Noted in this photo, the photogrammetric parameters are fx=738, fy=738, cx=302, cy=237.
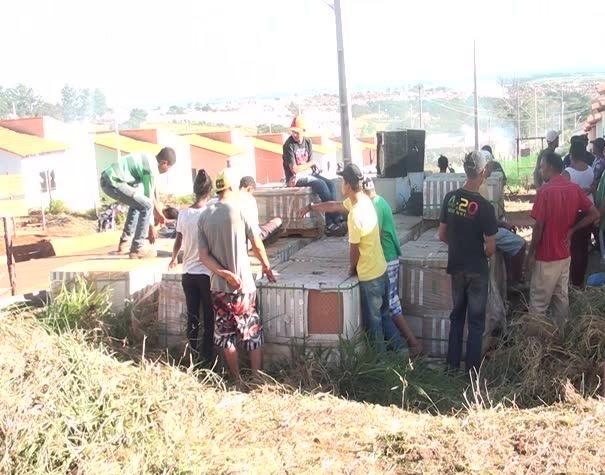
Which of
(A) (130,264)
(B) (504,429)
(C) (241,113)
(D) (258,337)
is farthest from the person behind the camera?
(C) (241,113)

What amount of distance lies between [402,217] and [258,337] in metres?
4.22

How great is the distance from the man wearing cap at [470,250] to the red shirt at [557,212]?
648 mm

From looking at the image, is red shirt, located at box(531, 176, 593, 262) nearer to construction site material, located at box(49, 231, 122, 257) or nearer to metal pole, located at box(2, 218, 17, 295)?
metal pole, located at box(2, 218, 17, 295)

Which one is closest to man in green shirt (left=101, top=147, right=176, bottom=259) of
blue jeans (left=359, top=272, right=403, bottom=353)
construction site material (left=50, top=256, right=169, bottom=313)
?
construction site material (left=50, top=256, right=169, bottom=313)

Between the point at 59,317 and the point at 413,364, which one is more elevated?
the point at 59,317

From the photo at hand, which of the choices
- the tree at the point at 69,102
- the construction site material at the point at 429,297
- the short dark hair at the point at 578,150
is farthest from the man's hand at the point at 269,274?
the tree at the point at 69,102

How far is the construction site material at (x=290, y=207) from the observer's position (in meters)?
7.80

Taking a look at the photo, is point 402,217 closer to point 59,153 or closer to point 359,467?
point 359,467

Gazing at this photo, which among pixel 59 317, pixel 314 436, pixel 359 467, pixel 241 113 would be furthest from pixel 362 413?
pixel 241 113

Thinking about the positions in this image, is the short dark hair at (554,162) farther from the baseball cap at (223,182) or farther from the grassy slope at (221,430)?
the baseball cap at (223,182)

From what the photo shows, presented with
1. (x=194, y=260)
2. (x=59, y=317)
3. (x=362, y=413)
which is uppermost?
(x=194, y=260)

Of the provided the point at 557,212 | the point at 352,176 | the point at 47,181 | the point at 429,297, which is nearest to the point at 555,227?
the point at 557,212

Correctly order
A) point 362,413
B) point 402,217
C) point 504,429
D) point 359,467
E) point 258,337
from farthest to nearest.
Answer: point 402,217
point 258,337
point 362,413
point 504,429
point 359,467

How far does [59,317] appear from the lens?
611cm
